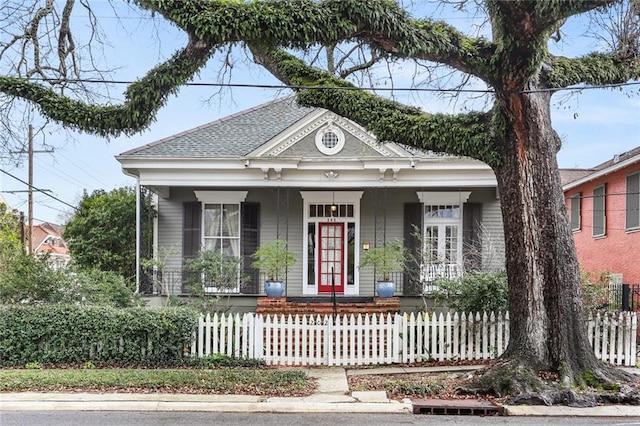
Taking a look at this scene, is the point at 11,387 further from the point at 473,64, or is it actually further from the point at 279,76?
the point at 473,64

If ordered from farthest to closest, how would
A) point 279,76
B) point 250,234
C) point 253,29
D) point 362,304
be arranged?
point 250,234 < point 362,304 < point 279,76 < point 253,29

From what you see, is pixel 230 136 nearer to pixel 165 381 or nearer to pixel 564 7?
pixel 165 381

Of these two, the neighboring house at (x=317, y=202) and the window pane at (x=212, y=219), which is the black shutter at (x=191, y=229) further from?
the window pane at (x=212, y=219)

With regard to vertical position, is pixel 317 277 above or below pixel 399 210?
below

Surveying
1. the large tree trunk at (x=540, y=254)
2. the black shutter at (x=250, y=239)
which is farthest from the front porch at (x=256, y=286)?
the large tree trunk at (x=540, y=254)

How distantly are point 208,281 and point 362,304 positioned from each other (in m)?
4.00

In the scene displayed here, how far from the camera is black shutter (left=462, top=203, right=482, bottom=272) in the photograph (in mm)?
14797

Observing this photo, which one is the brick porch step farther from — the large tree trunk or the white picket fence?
the large tree trunk

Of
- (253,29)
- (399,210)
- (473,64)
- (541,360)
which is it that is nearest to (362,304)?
(399,210)

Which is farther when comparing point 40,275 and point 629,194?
point 629,194

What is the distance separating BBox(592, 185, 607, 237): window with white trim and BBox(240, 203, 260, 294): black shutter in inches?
455

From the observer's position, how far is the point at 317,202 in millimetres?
15758

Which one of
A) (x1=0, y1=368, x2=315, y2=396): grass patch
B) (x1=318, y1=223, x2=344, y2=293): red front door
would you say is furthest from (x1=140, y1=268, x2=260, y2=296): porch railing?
(x1=0, y1=368, x2=315, y2=396): grass patch

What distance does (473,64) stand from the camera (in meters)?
8.45
